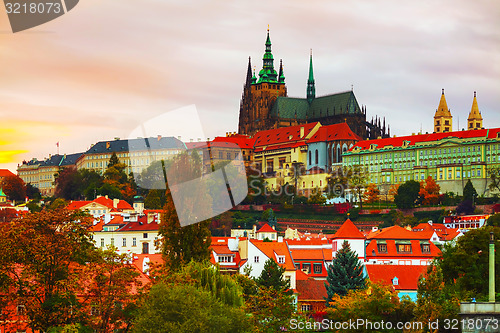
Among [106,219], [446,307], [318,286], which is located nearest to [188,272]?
[446,307]

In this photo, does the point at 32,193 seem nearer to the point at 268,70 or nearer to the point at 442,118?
the point at 268,70

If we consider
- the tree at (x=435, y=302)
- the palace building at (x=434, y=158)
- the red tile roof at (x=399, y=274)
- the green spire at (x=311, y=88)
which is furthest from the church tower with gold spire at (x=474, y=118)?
the tree at (x=435, y=302)

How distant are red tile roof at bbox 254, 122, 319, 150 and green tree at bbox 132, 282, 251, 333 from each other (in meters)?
121

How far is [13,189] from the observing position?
15438cm

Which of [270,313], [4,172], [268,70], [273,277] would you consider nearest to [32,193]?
[4,172]

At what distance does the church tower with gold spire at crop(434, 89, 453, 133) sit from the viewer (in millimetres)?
162125

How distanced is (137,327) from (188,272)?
6.45m

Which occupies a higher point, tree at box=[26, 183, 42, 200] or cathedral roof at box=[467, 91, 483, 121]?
cathedral roof at box=[467, 91, 483, 121]

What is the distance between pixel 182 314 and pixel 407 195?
9214 centimetres

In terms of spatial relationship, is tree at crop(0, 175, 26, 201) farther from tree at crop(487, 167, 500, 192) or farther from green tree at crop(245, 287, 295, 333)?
green tree at crop(245, 287, 295, 333)

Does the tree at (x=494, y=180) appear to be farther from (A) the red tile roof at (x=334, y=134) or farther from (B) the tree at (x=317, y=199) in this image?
(A) the red tile roof at (x=334, y=134)

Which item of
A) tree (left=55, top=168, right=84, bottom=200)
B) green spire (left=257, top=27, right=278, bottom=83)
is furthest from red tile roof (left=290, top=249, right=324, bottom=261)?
green spire (left=257, top=27, right=278, bottom=83)

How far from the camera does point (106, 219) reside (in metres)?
92.0

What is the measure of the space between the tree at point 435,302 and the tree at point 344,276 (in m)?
11.0
